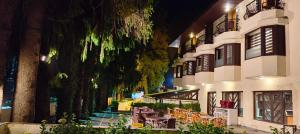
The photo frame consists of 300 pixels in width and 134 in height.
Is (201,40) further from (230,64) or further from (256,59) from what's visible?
(256,59)

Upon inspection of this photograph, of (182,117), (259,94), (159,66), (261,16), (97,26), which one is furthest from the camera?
(159,66)

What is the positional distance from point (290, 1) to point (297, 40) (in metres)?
2.30

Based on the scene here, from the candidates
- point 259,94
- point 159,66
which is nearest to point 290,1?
point 259,94

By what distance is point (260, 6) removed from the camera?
18.6 metres

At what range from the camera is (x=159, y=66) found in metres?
33.8

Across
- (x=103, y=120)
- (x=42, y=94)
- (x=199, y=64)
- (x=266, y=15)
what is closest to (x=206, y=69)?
(x=199, y=64)

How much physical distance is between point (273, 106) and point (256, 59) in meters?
2.87

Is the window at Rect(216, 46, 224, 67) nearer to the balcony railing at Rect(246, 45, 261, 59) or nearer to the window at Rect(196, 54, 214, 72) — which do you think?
the window at Rect(196, 54, 214, 72)

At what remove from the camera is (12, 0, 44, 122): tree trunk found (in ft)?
30.7

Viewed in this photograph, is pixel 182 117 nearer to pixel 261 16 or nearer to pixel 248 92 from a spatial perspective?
pixel 248 92

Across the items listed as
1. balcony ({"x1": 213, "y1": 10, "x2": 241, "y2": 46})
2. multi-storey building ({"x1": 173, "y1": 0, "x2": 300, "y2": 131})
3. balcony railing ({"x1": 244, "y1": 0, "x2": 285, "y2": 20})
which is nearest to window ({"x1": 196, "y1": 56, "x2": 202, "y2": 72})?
multi-storey building ({"x1": 173, "y1": 0, "x2": 300, "y2": 131})

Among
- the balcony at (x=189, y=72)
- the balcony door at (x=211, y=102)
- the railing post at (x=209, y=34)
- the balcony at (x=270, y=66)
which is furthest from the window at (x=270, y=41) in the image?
the balcony at (x=189, y=72)

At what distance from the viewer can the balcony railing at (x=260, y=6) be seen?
17016 mm

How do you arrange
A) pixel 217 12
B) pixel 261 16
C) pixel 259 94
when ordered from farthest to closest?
pixel 217 12 → pixel 259 94 → pixel 261 16
